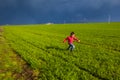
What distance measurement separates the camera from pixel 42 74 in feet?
52.4

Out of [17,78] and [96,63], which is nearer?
[17,78]

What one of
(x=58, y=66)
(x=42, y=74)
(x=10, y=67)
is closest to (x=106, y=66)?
(x=58, y=66)

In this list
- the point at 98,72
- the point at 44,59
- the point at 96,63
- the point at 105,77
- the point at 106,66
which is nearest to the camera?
the point at 105,77

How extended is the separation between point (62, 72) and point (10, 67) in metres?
5.31

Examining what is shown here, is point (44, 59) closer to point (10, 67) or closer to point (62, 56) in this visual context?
point (62, 56)

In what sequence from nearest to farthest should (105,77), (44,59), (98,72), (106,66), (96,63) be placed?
(105,77) → (98,72) → (106,66) → (96,63) → (44,59)

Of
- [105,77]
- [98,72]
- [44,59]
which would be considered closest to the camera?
[105,77]

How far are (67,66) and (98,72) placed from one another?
3.03m

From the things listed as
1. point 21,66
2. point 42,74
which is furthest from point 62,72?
point 21,66

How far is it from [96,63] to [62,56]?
4.53 metres

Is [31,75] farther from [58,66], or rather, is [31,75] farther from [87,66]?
[87,66]

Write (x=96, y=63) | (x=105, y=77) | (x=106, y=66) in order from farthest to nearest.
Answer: (x=96, y=63) < (x=106, y=66) < (x=105, y=77)

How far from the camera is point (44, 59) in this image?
2083 centimetres

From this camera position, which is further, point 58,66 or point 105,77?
point 58,66
